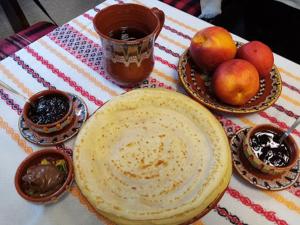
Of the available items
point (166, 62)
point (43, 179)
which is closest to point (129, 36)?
point (166, 62)

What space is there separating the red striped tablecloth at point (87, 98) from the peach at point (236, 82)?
0.06 meters

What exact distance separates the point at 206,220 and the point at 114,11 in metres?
0.49

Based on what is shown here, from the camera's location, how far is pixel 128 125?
1.88 feet

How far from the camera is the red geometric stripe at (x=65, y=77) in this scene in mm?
716

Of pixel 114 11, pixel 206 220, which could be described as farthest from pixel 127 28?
pixel 206 220

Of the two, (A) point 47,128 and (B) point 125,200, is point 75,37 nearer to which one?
(A) point 47,128

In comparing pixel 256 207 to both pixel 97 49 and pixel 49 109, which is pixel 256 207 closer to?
pixel 49 109

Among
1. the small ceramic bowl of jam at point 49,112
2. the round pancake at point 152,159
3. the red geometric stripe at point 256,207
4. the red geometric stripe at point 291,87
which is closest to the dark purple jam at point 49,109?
the small ceramic bowl of jam at point 49,112

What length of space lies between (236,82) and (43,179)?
43 centimetres

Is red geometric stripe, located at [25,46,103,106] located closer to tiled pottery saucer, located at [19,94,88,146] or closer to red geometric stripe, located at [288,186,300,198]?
tiled pottery saucer, located at [19,94,88,146]

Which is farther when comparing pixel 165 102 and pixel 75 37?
pixel 75 37

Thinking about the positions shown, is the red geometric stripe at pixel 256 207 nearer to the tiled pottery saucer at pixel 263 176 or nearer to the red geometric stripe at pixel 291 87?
the tiled pottery saucer at pixel 263 176

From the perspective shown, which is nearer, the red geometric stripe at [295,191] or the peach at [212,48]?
the red geometric stripe at [295,191]

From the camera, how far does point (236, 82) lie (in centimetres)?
63
